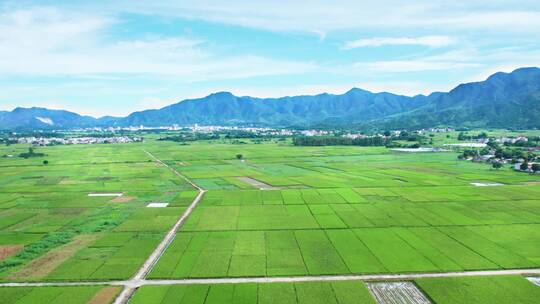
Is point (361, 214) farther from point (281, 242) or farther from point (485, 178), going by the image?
point (485, 178)

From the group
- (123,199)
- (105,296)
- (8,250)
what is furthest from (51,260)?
(123,199)

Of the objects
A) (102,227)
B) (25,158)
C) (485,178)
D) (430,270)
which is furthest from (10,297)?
(25,158)

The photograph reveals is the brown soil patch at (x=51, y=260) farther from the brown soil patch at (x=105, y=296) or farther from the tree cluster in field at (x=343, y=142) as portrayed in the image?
the tree cluster in field at (x=343, y=142)

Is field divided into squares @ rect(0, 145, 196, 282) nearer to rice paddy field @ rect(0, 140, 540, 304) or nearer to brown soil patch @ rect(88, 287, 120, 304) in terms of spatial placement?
rice paddy field @ rect(0, 140, 540, 304)

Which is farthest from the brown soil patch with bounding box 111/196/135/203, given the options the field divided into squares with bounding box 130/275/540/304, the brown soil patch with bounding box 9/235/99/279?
the field divided into squares with bounding box 130/275/540/304

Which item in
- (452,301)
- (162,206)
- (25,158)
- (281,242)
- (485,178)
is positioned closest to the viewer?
(452,301)

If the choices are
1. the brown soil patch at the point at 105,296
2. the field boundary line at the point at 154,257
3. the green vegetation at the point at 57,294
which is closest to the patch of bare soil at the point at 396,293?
the field boundary line at the point at 154,257
